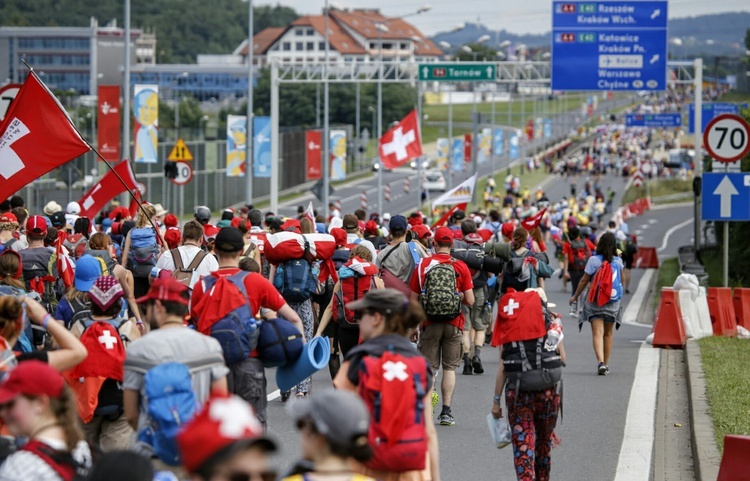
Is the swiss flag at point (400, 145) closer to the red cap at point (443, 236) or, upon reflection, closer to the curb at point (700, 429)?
the curb at point (700, 429)

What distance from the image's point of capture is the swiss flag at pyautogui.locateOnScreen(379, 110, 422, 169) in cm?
3772

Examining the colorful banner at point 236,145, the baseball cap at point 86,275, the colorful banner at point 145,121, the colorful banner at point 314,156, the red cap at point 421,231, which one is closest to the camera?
the baseball cap at point 86,275

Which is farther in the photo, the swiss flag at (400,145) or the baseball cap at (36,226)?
the swiss flag at (400,145)

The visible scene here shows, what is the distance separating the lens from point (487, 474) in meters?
10.6

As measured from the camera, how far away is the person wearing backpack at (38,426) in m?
5.19

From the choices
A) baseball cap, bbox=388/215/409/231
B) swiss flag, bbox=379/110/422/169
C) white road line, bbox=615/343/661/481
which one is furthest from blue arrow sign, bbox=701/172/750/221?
swiss flag, bbox=379/110/422/169

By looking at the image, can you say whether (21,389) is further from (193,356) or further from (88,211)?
(88,211)

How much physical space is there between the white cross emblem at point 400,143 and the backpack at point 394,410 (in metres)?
31.5

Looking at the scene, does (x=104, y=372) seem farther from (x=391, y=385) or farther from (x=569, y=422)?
(x=569, y=422)

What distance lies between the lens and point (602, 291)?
15977 mm

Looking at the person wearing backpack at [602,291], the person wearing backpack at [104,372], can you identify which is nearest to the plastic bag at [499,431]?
the person wearing backpack at [104,372]

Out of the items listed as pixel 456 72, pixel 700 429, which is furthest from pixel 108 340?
pixel 456 72

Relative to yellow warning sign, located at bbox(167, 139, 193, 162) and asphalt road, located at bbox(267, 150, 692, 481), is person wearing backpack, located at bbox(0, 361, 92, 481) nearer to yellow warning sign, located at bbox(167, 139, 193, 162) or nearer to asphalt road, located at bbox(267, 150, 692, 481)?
asphalt road, located at bbox(267, 150, 692, 481)

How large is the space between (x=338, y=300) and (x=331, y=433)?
314 inches
